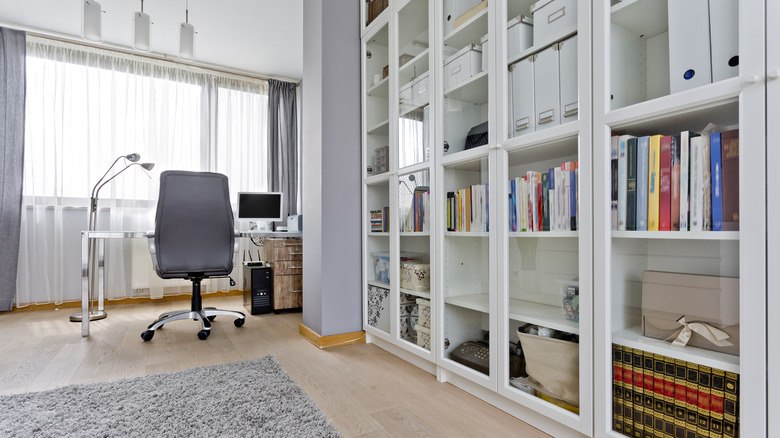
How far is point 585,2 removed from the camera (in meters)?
1.21

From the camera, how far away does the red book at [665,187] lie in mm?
1056

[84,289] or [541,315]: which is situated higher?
[541,315]

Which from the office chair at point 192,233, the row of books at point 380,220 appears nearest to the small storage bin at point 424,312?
the row of books at point 380,220

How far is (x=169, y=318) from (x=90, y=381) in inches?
35.9

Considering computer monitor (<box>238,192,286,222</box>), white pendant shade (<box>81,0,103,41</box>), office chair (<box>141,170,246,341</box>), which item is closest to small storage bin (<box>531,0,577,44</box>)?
office chair (<box>141,170,246,341</box>)

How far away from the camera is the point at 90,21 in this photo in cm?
268

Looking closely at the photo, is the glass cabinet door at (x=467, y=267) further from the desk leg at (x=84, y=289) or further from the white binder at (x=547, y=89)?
the desk leg at (x=84, y=289)

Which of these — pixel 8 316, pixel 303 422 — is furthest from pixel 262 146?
pixel 303 422

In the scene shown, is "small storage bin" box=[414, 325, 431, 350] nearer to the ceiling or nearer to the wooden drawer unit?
the wooden drawer unit

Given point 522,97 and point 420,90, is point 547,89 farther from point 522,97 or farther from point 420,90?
point 420,90

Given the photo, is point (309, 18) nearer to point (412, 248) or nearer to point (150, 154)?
point (412, 248)

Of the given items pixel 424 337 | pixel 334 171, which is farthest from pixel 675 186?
pixel 334 171

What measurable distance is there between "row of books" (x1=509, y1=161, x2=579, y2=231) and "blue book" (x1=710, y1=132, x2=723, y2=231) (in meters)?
0.35

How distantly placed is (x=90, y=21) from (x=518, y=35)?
285 centimetres
